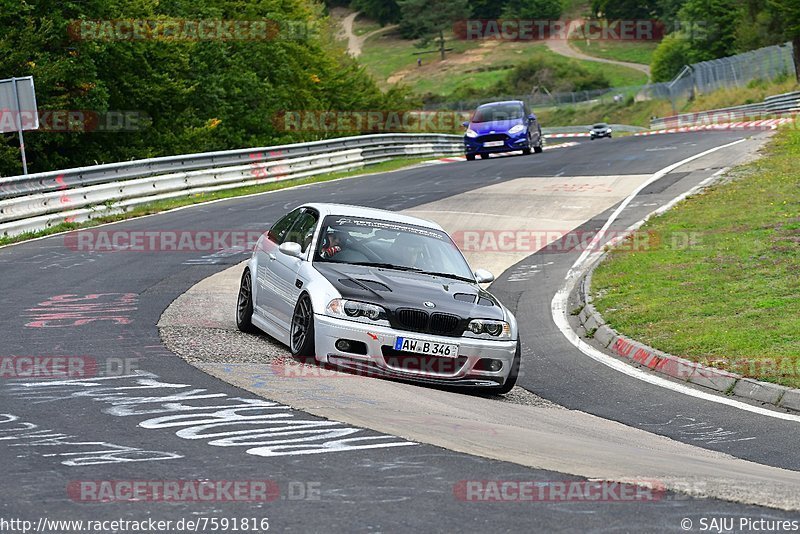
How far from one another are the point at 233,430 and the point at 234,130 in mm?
42085

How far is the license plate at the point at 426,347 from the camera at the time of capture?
9.92 m

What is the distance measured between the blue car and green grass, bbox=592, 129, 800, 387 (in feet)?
49.6

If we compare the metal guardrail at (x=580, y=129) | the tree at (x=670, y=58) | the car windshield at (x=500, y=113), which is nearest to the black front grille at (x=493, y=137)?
the car windshield at (x=500, y=113)

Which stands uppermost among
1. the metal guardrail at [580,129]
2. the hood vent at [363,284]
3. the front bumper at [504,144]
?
the hood vent at [363,284]

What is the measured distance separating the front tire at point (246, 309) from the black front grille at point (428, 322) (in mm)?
2626

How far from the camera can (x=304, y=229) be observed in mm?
11859

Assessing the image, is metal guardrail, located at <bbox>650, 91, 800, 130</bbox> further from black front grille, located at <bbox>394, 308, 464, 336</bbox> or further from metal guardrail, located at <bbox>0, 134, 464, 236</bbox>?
black front grille, located at <bbox>394, 308, 464, 336</bbox>

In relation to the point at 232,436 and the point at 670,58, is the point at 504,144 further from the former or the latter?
the point at 670,58

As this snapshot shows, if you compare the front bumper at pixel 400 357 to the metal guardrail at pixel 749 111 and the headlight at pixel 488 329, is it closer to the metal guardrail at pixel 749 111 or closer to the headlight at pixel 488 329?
the headlight at pixel 488 329

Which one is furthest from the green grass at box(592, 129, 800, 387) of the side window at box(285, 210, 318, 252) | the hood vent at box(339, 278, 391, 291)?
the side window at box(285, 210, 318, 252)

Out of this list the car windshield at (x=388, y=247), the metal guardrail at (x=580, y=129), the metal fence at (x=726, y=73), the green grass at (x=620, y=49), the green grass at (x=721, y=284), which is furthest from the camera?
the green grass at (x=620, y=49)

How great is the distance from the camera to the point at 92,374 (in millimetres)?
9219

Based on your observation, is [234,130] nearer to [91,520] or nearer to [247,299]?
[247,299]

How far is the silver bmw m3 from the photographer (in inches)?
393
